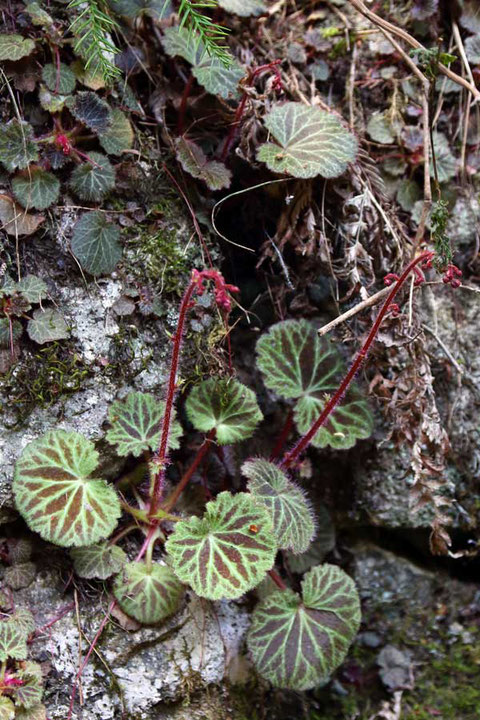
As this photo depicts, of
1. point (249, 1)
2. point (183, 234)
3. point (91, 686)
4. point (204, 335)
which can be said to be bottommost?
point (91, 686)

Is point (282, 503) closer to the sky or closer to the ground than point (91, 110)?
closer to the ground

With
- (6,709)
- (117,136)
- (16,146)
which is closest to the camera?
(6,709)

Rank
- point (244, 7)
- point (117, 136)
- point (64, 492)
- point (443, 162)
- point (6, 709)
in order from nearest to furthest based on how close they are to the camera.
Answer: point (6, 709), point (64, 492), point (117, 136), point (244, 7), point (443, 162)

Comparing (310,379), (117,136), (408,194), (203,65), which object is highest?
(203,65)

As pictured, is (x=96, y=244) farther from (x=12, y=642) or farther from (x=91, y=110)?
(x=12, y=642)

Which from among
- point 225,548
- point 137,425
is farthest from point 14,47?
point 225,548

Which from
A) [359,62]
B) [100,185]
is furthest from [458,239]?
[100,185]

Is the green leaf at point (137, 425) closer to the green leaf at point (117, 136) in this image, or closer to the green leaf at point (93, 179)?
the green leaf at point (93, 179)

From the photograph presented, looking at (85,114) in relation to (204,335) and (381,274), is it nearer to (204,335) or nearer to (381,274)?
(204,335)
